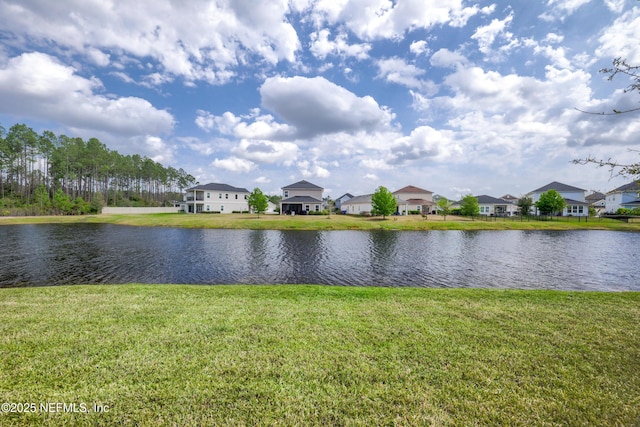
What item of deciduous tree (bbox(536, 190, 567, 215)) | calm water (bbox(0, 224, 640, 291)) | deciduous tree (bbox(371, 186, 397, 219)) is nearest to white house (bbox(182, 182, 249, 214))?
deciduous tree (bbox(371, 186, 397, 219))

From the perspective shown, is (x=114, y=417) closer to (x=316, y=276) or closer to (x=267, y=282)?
Answer: (x=267, y=282)

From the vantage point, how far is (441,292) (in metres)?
9.04

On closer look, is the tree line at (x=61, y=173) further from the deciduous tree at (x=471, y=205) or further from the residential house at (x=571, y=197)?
the residential house at (x=571, y=197)

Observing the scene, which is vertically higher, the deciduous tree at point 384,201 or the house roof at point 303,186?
the house roof at point 303,186

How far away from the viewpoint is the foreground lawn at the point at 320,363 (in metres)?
3.16

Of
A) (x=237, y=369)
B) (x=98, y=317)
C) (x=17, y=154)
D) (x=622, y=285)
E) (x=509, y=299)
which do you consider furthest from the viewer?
(x=17, y=154)

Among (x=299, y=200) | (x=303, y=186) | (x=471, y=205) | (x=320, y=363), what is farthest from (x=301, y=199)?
(x=320, y=363)

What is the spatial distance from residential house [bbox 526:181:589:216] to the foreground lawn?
7817 centimetres

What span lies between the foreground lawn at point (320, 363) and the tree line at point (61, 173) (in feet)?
230

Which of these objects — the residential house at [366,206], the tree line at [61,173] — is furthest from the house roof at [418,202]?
the tree line at [61,173]

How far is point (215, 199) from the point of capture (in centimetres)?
6197

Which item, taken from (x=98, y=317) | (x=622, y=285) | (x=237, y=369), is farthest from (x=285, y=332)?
(x=622, y=285)

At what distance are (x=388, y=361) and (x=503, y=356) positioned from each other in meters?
2.08

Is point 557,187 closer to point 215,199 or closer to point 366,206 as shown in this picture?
point 366,206
